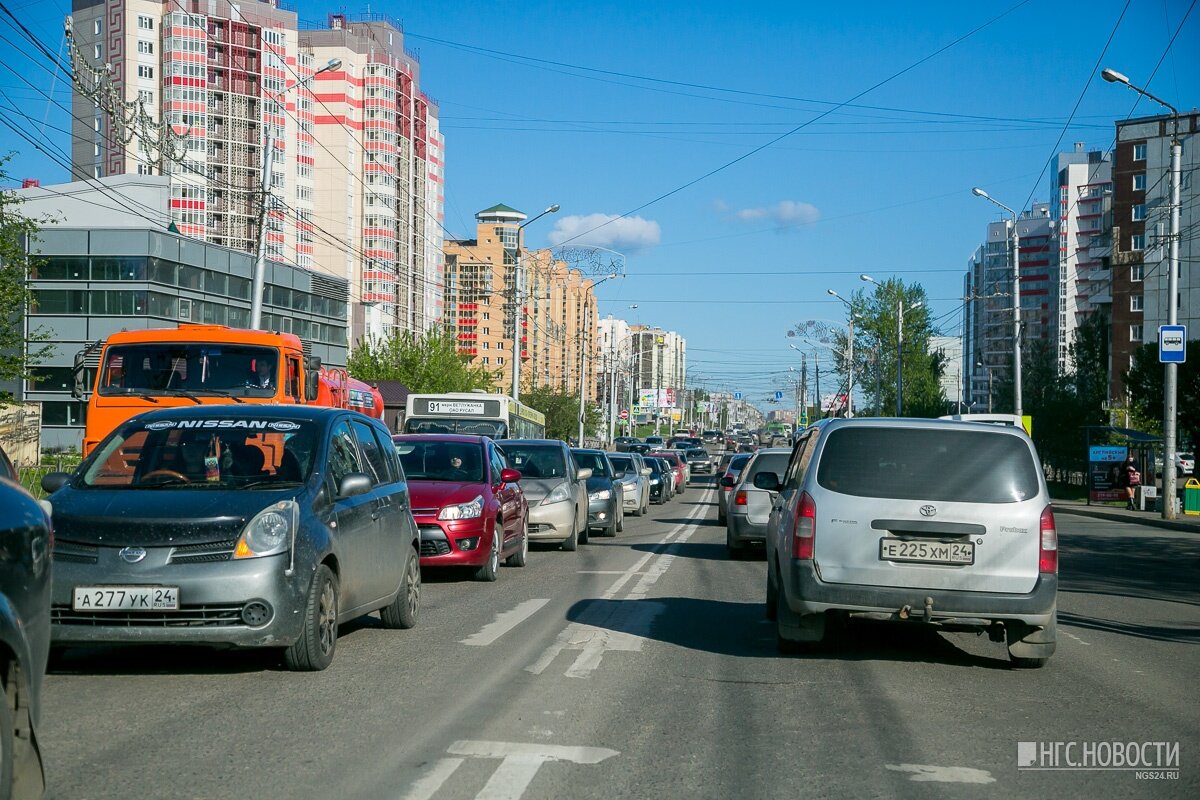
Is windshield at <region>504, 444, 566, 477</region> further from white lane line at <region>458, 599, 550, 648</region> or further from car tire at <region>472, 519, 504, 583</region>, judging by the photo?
white lane line at <region>458, 599, 550, 648</region>

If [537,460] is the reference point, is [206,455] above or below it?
above

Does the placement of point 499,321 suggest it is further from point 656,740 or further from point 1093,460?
point 656,740

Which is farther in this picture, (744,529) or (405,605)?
(744,529)

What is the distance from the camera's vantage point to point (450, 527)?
44.2 ft

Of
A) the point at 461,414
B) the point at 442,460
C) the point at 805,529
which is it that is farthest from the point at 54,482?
the point at 461,414

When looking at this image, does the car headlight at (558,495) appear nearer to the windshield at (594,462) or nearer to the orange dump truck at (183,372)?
the orange dump truck at (183,372)

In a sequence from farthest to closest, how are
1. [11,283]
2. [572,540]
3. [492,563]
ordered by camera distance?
[11,283]
[572,540]
[492,563]

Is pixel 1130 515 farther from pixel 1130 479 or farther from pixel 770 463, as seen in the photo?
pixel 770 463

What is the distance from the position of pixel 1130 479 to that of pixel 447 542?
31668 millimetres

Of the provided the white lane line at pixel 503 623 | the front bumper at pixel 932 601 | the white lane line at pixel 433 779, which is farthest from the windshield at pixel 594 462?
the white lane line at pixel 433 779

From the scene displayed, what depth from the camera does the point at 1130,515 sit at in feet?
117

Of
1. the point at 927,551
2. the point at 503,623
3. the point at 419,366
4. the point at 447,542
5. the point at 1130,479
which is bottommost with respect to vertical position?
the point at 1130,479

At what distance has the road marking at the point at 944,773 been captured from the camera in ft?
18.3

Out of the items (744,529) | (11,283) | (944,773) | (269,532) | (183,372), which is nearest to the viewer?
(944,773)
